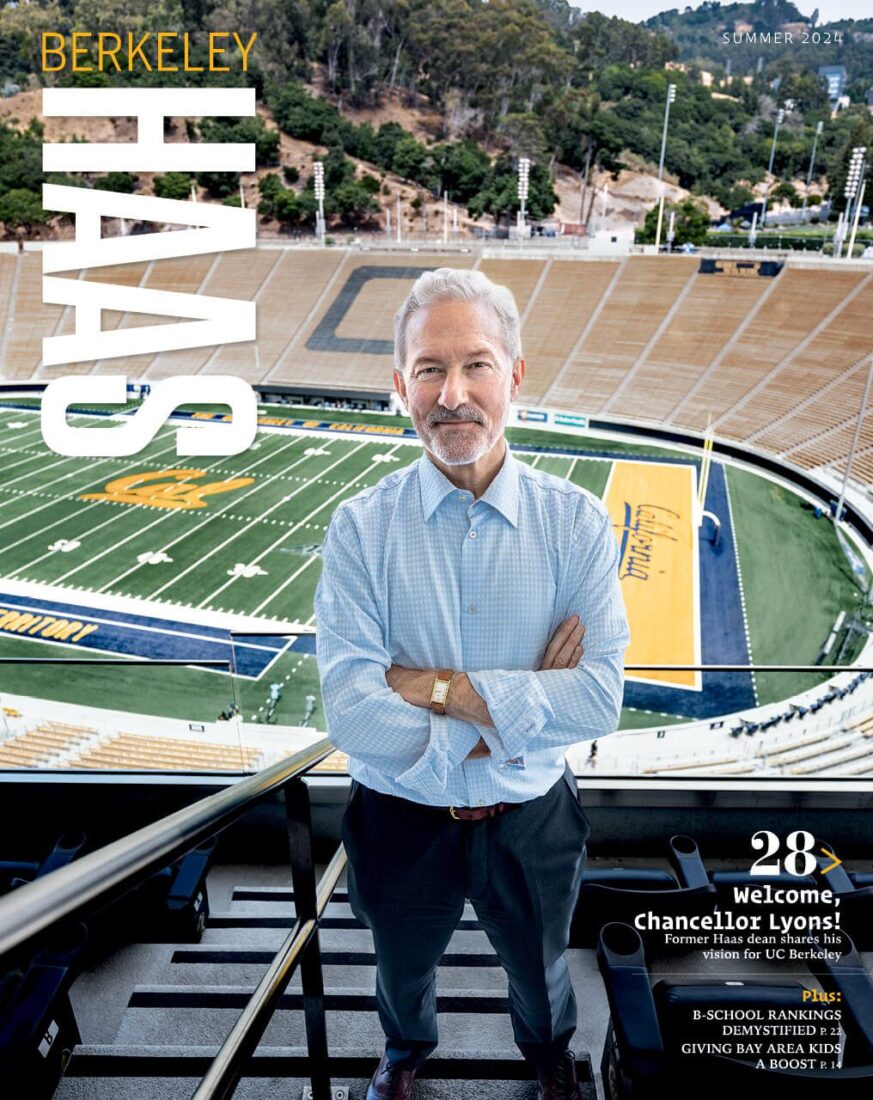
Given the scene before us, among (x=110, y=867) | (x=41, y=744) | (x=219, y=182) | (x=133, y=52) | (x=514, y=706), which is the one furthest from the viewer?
(x=133, y=52)

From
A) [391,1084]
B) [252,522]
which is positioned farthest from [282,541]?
[391,1084]

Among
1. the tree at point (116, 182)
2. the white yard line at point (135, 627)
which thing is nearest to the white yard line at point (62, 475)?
the white yard line at point (135, 627)

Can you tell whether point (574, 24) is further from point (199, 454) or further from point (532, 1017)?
point (532, 1017)

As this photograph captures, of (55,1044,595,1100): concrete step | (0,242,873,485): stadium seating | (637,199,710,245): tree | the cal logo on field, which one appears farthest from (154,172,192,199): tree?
(55,1044,595,1100): concrete step

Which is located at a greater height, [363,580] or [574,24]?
[574,24]

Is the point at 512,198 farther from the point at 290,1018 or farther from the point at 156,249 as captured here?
the point at 290,1018

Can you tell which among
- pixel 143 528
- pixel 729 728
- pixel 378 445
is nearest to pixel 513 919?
pixel 729 728

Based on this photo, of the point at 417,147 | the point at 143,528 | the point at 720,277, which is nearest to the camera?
the point at 143,528

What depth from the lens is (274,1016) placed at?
2582 millimetres

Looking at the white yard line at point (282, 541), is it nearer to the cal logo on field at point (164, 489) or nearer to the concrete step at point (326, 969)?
the cal logo on field at point (164, 489)

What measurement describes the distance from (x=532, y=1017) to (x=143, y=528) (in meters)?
19.6

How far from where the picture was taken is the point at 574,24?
10294cm

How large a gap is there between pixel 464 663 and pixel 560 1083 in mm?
1244

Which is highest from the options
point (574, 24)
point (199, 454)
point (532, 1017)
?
point (574, 24)
